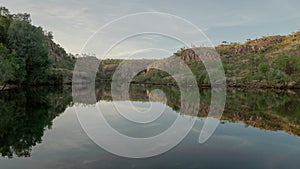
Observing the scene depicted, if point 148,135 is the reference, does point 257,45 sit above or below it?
above

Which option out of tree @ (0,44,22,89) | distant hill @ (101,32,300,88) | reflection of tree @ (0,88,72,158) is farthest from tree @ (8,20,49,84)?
reflection of tree @ (0,88,72,158)

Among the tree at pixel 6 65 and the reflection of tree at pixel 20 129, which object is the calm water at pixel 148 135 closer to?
the reflection of tree at pixel 20 129

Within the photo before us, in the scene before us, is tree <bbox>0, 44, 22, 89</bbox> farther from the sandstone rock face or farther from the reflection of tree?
the sandstone rock face

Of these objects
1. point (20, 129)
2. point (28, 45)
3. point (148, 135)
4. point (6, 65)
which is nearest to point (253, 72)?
point (28, 45)

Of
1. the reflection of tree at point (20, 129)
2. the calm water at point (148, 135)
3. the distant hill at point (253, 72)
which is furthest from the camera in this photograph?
the distant hill at point (253, 72)

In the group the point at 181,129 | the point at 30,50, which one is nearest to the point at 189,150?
the point at 181,129

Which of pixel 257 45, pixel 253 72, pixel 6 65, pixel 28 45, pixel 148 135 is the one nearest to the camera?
pixel 148 135

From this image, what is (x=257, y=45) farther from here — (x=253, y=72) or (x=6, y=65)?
(x=6, y=65)

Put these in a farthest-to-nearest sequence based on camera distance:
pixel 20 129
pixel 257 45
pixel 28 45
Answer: pixel 257 45
pixel 28 45
pixel 20 129

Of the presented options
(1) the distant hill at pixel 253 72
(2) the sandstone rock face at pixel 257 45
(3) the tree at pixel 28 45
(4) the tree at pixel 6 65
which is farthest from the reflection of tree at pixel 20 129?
(2) the sandstone rock face at pixel 257 45

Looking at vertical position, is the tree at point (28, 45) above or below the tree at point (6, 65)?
above

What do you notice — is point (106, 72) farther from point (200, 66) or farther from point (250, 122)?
point (250, 122)

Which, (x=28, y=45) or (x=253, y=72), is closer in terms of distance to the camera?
(x=28, y=45)

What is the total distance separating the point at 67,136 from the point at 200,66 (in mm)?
89897
